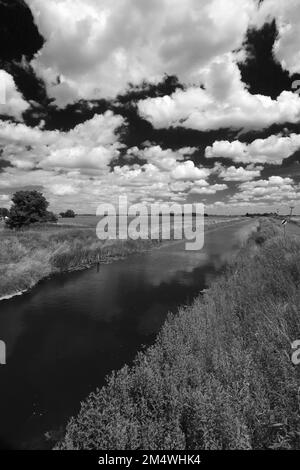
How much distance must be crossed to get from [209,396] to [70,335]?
11101mm

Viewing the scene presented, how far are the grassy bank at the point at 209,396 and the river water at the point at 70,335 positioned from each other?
2.08m

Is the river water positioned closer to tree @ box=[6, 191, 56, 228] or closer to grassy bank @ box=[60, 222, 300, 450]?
grassy bank @ box=[60, 222, 300, 450]

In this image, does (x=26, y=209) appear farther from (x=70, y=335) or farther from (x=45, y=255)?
(x=70, y=335)

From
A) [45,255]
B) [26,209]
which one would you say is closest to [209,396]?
[45,255]

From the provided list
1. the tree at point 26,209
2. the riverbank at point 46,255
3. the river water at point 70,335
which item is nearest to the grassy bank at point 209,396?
the river water at point 70,335

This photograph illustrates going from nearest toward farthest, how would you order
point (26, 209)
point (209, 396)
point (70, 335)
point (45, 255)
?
point (209, 396), point (70, 335), point (45, 255), point (26, 209)

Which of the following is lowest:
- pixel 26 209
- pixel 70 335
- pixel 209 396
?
pixel 70 335

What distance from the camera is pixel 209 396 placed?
7.46 meters

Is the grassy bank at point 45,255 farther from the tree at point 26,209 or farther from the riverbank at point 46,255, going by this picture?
the tree at point 26,209

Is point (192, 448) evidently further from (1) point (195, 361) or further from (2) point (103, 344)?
(2) point (103, 344)

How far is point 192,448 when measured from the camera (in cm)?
682

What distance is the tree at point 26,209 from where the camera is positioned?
62.9 m

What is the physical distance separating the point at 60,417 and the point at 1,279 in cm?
1774
